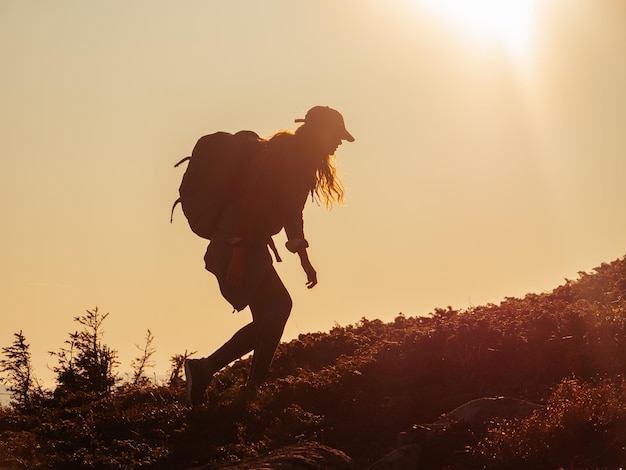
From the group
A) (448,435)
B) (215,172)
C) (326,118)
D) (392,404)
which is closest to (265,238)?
(215,172)

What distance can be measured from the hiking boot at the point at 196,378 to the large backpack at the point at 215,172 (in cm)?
143

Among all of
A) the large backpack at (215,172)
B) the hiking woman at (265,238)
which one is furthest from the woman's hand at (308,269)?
the large backpack at (215,172)

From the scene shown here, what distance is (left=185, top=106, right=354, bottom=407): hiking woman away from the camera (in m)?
9.52

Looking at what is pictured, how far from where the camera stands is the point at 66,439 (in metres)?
9.23

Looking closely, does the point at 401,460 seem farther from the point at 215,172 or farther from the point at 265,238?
the point at 215,172

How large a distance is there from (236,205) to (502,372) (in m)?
3.46

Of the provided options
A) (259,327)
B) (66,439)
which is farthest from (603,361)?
(66,439)

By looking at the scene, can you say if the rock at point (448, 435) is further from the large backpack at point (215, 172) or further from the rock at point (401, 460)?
the large backpack at point (215, 172)

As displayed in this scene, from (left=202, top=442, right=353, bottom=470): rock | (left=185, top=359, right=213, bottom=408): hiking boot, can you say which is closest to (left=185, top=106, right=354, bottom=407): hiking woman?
(left=185, top=359, right=213, bottom=408): hiking boot

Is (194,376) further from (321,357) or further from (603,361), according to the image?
(603,361)

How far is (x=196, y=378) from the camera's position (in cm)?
961

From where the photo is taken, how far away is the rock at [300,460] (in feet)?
23.2

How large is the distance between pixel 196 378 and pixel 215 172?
2135 mm

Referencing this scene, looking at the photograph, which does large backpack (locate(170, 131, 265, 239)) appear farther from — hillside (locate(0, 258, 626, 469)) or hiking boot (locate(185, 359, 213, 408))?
hillside (locate(0, 258, 626, 469))
